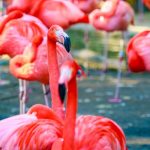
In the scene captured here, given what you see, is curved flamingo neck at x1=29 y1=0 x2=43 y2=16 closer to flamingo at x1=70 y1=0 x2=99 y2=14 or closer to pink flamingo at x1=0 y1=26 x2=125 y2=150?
flamingo at x1=70 y1=0 x2=99 y2=14

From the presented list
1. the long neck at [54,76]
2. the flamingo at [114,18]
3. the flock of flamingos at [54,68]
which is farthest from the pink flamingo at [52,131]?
the flamingo at [114,18]

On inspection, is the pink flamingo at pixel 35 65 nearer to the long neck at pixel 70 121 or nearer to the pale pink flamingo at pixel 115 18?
the long neck at pixel 70 121

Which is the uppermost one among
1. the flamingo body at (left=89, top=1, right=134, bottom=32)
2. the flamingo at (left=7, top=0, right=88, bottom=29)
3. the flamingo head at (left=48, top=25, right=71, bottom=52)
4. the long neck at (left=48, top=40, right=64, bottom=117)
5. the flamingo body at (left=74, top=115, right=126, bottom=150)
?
the flamingo head at (left=48, top=25, right=71, bottom=52)

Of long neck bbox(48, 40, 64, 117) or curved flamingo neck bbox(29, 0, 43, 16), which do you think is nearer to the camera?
long neck bbox(48, 40, 64, 117)

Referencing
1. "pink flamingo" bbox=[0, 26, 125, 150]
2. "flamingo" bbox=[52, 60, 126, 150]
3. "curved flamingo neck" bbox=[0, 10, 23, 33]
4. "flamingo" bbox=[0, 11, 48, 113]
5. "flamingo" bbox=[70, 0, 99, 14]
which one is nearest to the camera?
"flamingo" bbox=[52, 60, 126, 150]

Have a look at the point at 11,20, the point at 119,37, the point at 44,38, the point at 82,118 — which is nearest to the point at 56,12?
the point at 11,20

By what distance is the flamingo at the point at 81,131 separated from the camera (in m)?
3.58

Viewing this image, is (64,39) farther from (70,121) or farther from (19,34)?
(19,34)

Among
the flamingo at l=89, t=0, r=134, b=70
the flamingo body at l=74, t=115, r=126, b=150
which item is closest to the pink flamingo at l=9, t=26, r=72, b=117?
the flamingo body at l=74, t=115, r=126, b=150

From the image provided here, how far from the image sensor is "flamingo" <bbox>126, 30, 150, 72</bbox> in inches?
234

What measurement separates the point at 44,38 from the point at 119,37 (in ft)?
20.3

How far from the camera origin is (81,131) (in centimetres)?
394

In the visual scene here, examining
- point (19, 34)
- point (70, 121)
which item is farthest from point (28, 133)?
point (19, 34)

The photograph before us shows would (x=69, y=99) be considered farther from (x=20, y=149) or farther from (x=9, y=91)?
(x=9, y=91)
